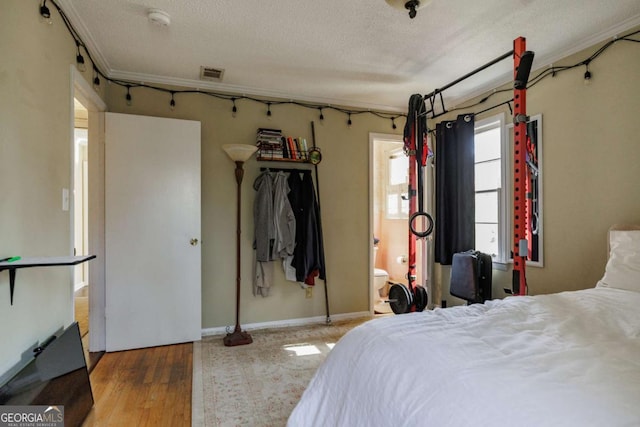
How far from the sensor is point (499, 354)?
106 cm

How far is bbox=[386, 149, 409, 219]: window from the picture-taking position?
16.1 ft

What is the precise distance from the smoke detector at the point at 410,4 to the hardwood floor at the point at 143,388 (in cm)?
267

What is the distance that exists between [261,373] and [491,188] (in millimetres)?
2763

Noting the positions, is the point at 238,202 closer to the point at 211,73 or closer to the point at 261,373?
the point at 211,73

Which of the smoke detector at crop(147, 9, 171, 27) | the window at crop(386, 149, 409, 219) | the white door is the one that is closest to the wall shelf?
the white door

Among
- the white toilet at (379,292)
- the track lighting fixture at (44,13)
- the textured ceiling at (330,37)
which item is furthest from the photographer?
the white toilet at (379,292)

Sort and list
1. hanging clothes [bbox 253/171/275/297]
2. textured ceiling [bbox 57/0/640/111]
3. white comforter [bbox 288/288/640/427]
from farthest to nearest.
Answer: hanging clothes [bbox 253/171/275/297] < textured ceiling [bbox 57/0/640/111] < white comforter [bbox 288/288/640/427]

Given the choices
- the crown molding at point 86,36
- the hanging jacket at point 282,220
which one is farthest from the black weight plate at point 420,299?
the crown molding at point 86,36

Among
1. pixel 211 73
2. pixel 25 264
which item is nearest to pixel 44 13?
pixel 25 264

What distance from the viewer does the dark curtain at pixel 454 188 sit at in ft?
11.4

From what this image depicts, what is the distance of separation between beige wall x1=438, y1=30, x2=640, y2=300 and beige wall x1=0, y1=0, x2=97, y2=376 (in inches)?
126

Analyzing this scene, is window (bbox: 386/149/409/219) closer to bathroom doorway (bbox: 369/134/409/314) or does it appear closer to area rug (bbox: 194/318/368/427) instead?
bathroom doorway (bbox: 369/134/409/314)

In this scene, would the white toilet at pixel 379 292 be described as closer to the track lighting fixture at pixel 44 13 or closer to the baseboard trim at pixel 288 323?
the baseboard trim at pixel 288 323

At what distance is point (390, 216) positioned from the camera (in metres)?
5.19
